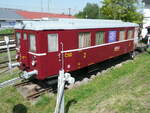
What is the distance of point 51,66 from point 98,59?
395cm

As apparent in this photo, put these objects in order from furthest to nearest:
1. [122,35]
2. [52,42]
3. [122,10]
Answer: [122,10] → [122,35] → [52,42]

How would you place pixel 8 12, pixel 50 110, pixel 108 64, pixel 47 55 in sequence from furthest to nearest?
pixel 8 12 < pixel 108 64 < pixel 47 55 < pixel 50 110

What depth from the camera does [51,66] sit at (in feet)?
26.3

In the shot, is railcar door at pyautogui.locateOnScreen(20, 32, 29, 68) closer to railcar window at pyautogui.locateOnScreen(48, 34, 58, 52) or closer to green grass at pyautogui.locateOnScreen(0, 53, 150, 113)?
railcar window at pyautogui.locateOnScreen(48, 34, 58, 52)

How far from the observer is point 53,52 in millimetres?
7930

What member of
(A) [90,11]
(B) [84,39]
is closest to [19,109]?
(B) [84,39]

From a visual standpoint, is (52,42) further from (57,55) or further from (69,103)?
(69,103)

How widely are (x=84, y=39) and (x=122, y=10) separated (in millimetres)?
16105

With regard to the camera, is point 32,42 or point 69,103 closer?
point 69,103

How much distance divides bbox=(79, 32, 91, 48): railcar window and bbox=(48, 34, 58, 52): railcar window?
1722 millimetres

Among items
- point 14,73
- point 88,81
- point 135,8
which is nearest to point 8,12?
point 135,8

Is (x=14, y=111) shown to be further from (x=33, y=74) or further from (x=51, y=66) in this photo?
(x=51, y=66)

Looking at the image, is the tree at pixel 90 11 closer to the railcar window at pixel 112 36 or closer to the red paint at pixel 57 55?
the railcar window at pixel 112 36

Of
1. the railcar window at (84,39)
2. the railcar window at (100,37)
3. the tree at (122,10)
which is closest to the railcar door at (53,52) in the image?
the railcar window at (84,39)
